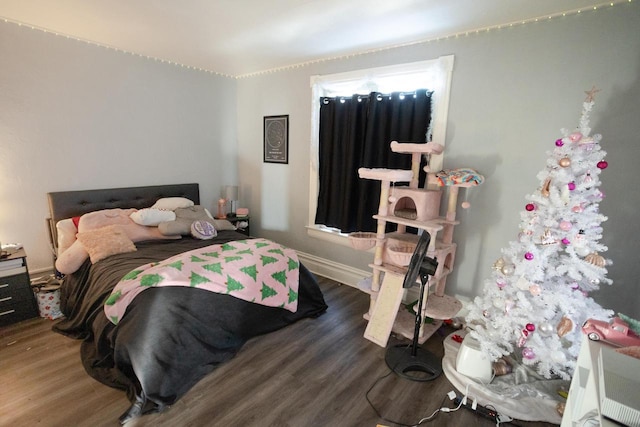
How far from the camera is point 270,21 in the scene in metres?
2.29

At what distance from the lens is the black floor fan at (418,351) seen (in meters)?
1.93

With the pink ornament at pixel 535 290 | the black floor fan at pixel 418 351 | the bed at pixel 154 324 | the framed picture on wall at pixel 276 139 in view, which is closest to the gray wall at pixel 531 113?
the pink ornament at pixel 535 290

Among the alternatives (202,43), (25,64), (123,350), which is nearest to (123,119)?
(25,64)

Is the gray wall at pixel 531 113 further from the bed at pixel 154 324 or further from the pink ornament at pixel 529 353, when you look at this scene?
the bed at pixel 154 324

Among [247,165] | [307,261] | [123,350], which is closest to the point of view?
[123,350]

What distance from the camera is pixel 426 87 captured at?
105 inches

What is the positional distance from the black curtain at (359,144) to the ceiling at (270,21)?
0.51 meters

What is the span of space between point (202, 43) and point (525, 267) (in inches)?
127

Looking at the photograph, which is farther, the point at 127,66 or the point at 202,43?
the point at 127,66

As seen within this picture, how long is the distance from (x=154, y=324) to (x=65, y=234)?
5.39 feet

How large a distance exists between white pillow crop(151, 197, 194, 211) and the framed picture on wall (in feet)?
3.85

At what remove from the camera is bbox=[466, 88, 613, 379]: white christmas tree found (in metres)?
1.72

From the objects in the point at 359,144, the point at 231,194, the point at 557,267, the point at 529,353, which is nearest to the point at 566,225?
the point at 557,267

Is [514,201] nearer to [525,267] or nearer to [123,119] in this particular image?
[525,267]
